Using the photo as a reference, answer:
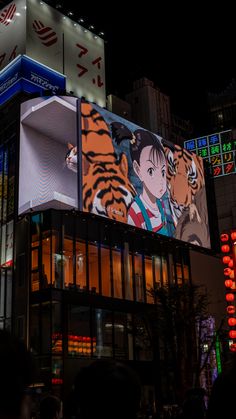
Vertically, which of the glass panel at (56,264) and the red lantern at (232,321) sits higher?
the glass panel at (56,264)

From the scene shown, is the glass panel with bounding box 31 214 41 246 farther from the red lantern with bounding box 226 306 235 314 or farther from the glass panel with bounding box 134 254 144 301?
the red lantern with bounding box 226 306 235 314

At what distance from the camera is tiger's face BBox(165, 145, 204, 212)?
32.3 meters

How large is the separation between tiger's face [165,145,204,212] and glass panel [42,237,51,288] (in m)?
8.48

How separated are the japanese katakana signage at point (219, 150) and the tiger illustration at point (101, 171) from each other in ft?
46.3

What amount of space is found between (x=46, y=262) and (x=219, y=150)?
2073 cm

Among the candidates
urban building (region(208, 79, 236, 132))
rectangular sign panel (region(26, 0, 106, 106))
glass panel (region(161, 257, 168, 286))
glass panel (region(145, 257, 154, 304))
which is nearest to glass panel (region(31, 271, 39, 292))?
glass panel (region(145, 257, 154, 304))

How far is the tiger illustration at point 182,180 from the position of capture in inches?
1267

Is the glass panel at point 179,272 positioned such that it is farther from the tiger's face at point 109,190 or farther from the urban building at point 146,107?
the urban building at point 146,107

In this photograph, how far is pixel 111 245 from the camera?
1192 inches

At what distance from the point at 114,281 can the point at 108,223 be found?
333 cm

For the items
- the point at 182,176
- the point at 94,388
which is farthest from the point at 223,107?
the point at 94,388

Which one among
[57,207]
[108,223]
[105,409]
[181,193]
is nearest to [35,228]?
[57,207]

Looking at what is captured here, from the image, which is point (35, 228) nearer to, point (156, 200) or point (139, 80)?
point (156, 200)

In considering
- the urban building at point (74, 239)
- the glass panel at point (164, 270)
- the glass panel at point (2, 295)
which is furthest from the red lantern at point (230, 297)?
the glass panel at point (2, 295)
